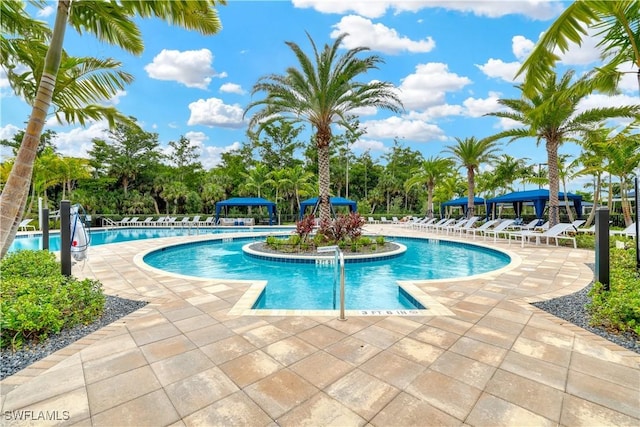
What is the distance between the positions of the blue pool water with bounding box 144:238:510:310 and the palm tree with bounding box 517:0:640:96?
15.8 feet

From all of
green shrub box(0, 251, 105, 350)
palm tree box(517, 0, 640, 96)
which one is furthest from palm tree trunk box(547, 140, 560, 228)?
green shrub box(0, 251, 105, 350)

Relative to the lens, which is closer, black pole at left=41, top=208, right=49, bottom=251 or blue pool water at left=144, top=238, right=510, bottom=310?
blue pool water at left=144, top=238, right=510, bottom=310

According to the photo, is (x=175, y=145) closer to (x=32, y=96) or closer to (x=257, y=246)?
(x=257, y=246)

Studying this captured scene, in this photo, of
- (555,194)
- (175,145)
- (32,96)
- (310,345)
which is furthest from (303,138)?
(310,345)

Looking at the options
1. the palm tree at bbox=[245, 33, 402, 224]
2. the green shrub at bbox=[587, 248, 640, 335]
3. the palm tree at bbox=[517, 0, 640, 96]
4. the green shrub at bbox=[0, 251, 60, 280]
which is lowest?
the green shrub at bbox=[587, 248, 640, 335]

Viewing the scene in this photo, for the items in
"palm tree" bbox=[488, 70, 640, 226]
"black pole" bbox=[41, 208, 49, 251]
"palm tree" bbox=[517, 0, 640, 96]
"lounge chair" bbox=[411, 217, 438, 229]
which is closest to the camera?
"palm tree" bbox=[517, 0, 640, 96]

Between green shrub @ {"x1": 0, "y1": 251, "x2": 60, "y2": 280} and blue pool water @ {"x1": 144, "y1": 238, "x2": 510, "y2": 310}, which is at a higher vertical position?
green shrub @ {"x1": 0, "y1": 251, "x2": 60, "y2": 280}

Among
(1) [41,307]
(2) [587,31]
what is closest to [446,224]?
(2) [587,31]

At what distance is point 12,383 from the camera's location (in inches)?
95.8

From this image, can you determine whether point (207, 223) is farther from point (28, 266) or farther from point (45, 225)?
point (28, 266)

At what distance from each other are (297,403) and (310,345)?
93 centimetres

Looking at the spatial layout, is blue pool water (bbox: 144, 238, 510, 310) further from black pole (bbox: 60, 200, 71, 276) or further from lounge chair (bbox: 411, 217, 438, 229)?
lounge chair (bbox: 411, 217, 438, 229)

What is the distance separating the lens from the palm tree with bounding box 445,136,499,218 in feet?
60.5

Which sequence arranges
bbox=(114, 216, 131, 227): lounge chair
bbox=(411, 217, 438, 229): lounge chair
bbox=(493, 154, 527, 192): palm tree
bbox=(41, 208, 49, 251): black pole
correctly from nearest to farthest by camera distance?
bbox=(41, 208, 49, 251): black pole < bbox=(411, 217, 438, 229): lounge chair < bbox=(114, 216, 131, 227): lounge chair < bbox=(493, 154, 527, 192): palm tree
